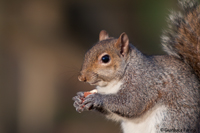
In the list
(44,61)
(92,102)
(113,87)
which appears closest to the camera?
(92,102)

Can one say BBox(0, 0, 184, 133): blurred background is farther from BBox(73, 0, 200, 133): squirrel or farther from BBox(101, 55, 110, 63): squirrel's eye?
BBox(101, 55, 110, 63): squirrel's eye

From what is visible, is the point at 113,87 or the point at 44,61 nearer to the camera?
the point at 113,87

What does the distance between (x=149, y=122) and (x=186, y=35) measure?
543 millimetres

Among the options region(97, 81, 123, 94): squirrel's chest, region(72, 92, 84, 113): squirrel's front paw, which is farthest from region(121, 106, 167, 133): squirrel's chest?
region(72, 92, 84, 113): squirrel's front paw

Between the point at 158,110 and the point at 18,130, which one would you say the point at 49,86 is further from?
the point at 158,110

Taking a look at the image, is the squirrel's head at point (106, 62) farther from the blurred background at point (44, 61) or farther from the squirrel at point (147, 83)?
the blurred background at point (44, 61)

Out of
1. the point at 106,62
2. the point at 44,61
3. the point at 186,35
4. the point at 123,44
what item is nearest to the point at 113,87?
the point at 106,62

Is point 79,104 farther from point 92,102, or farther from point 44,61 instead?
point 44,61

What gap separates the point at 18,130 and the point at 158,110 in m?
2.83

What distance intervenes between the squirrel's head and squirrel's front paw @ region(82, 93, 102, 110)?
0.10 m

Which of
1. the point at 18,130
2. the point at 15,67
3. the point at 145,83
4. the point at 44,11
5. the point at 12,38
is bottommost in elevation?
the point at 18,130

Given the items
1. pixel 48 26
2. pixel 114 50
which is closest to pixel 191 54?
pixel 114 50

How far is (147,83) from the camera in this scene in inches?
71.9

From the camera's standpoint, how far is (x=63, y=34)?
456cm
